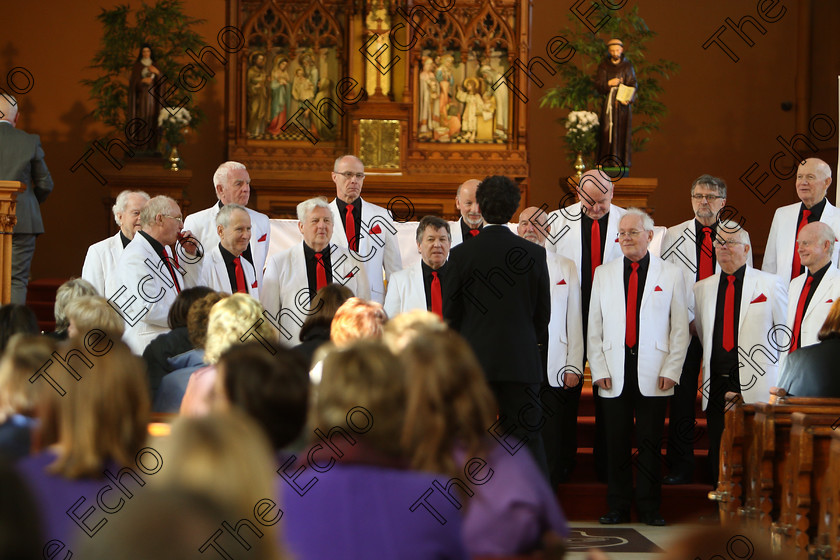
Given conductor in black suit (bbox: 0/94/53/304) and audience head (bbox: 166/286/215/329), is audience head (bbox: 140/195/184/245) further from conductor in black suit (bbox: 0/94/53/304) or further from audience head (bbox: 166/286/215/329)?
conductor in black suit (bbox: 0/94/53/304)

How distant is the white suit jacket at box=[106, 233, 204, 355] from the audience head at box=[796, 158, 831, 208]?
4.01 metres

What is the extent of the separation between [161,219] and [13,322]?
5.17ft

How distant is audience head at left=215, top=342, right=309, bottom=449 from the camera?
2605mm

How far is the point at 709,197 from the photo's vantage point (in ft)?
22.1

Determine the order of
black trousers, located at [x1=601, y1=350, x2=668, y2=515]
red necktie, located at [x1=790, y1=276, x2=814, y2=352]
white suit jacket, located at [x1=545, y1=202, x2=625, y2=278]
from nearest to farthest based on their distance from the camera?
black trousers, located at [x1=601, y1=350, x2=668, y2=515] → red necktie, located at [x1=790, y1=276, x2=814, y2=352] → white suit jacket, located at [x1=545, y1=202, x2=625, y2=278]

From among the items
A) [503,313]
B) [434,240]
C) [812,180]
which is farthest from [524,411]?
[812,180]

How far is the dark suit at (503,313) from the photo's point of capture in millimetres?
4828

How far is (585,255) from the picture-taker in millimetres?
6676

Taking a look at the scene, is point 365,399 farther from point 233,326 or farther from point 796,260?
point 796,260

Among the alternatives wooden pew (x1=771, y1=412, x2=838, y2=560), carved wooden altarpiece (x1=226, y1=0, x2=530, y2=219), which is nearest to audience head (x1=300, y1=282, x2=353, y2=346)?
wooden pew (x1=771, y1=412, x2=838, y2=560)

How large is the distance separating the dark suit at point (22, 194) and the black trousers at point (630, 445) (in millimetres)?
3641

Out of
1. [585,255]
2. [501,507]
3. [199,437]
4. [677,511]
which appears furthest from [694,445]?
[199,437]

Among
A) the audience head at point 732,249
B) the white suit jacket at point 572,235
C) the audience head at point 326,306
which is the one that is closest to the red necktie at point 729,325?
the audience head at point 732,249

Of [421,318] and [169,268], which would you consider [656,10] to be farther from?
[421,318]
